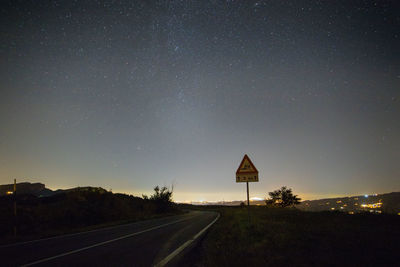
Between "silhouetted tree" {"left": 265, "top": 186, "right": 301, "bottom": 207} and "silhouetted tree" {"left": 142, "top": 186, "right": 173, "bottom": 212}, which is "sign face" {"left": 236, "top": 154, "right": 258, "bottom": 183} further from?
"silhouetted tree" {"left": 265, "top": 186, "right": 301, "bottom": 207}

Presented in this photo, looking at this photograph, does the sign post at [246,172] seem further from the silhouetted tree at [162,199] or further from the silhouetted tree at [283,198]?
the silhouetted tree at [283,198]

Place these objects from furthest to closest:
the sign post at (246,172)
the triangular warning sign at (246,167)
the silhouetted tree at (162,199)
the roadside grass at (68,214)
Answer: the silhouetted tree at (162,199) < the roadside grass at (68,214) < the triangular warning sign at (246,167) < the sign post at (246,172)

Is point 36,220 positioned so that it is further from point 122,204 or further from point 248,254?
point 248,254

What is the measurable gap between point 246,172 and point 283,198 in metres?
48.1

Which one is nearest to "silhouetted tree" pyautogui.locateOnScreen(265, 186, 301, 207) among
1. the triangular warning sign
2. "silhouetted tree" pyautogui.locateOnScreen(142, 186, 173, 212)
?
"silhouetted tree" pyautogui.locateOnScreen(142, 186, 173, 212)

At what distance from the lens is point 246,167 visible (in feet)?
32.3

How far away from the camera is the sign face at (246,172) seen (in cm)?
956

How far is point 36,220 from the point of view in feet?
50.0

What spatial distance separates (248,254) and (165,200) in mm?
29586

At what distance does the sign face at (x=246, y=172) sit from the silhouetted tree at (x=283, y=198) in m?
47.3

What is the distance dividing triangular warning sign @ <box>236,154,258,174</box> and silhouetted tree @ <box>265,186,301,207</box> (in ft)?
155

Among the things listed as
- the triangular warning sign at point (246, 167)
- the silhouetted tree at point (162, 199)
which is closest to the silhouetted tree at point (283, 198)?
the silhouetted tree at point (162, 199)

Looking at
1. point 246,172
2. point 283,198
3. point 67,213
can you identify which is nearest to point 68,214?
point 67,213

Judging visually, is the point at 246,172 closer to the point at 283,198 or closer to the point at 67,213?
the point at 67,213
